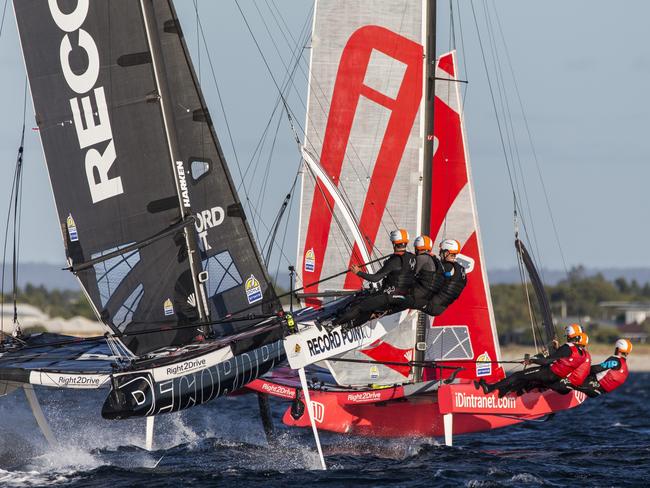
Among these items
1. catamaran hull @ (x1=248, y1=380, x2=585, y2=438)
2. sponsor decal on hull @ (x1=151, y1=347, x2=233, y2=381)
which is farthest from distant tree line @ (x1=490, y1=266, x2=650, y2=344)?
sponsor decal on hull @ (x1=151, y1=347, x2=233, y2=381)

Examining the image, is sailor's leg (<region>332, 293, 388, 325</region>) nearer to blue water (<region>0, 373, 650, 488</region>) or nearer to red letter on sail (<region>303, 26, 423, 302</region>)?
blue water (<region>0, 373, 650, 488</region>)

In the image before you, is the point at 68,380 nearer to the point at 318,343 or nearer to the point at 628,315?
the point at 318,343

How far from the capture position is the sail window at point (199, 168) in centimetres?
1518

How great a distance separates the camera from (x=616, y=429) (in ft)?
68.8

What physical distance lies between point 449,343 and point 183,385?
5.78m

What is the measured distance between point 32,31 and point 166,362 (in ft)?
13.5

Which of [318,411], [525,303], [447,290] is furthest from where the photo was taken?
[525,303]

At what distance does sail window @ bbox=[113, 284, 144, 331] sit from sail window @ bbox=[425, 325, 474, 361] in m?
5.05

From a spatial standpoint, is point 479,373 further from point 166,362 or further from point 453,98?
point 166,362

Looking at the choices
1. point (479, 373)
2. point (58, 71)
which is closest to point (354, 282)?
point (479, 373)

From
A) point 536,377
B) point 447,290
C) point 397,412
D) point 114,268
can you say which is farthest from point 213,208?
point 536,377

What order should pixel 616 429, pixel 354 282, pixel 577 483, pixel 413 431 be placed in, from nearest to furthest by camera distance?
1. pixel 577 483
2. pixel 413 431
3. pixel 354 282
4. pixel 616 429

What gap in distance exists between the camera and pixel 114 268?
585 inches

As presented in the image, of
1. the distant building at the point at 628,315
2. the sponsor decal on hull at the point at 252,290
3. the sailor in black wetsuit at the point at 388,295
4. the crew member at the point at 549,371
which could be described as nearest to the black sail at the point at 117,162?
the sponsor decal on hull at the point at 252,290
